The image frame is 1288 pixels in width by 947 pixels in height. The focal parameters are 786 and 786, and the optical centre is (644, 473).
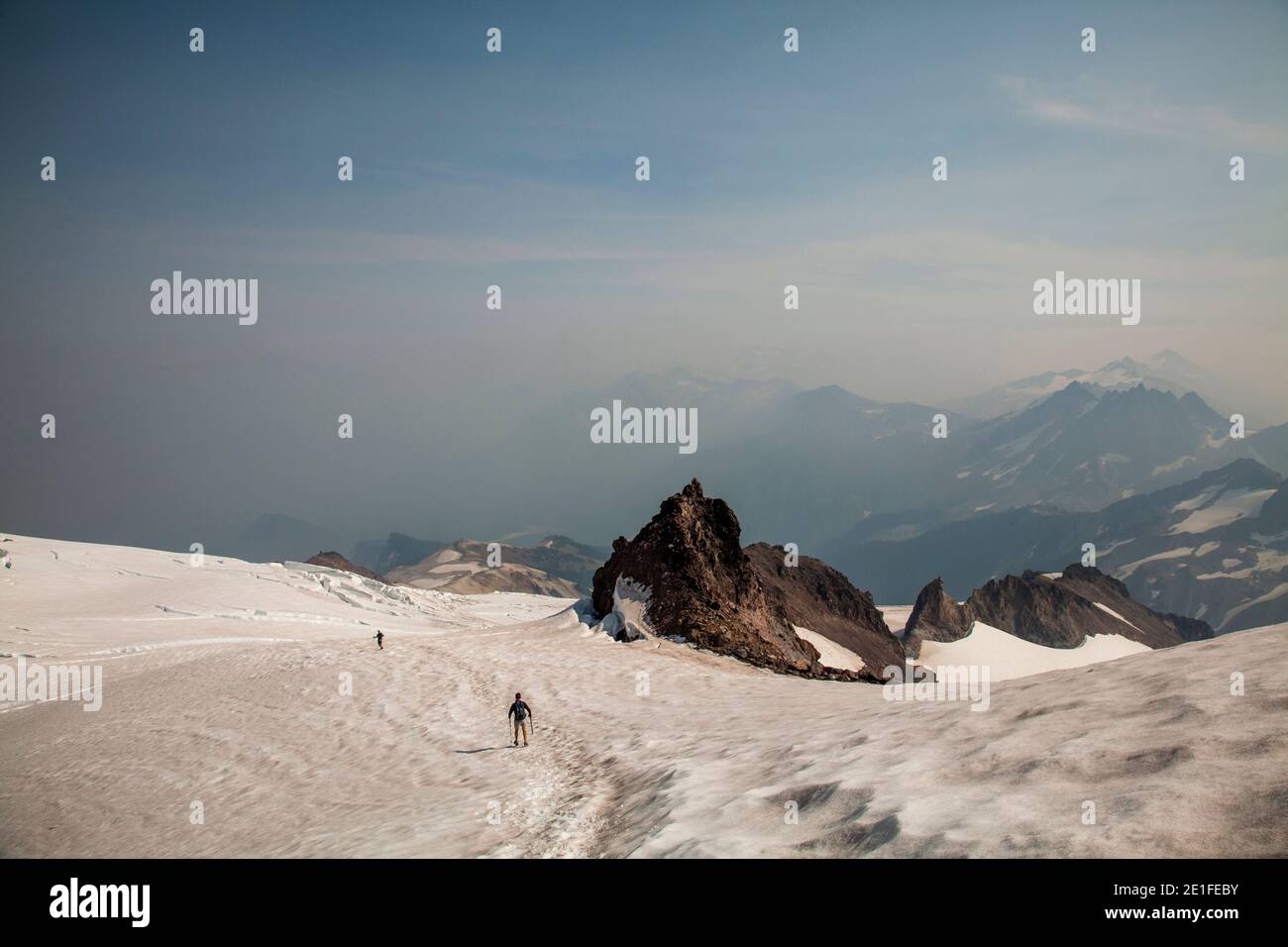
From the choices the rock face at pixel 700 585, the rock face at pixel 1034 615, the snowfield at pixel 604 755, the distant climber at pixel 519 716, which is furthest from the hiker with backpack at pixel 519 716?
the rock face at pixel 1034 615

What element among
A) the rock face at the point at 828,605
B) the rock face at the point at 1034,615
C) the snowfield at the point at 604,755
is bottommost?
the rock face at the point at 1034,615

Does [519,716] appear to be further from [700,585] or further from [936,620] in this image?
[936,620]

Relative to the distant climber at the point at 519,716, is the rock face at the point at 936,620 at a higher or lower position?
lower

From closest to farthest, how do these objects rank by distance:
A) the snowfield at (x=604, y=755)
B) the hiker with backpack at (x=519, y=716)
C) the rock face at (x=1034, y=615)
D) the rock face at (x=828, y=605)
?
1. the snowfield at (x=604, y=755)
2. the hiker with backpack at (x=519, y=716)
3. the rock face at (x=828, y=605)
4. the rock face at (x=1034, y=615)

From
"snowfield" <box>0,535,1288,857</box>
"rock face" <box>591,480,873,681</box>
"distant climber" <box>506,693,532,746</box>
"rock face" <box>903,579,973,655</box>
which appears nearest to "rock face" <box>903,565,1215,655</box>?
"rock face" <box>903,579,973,655</box>

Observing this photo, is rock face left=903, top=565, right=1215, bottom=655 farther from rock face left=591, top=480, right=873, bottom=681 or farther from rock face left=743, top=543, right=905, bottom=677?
rock face left=591, top=480, right=873, bottom=681

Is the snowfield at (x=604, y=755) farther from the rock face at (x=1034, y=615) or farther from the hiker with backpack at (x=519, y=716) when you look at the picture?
the rock face at (x=1034, y=615)

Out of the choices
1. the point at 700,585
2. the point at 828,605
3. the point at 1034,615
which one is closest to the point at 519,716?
the point at 700,585
